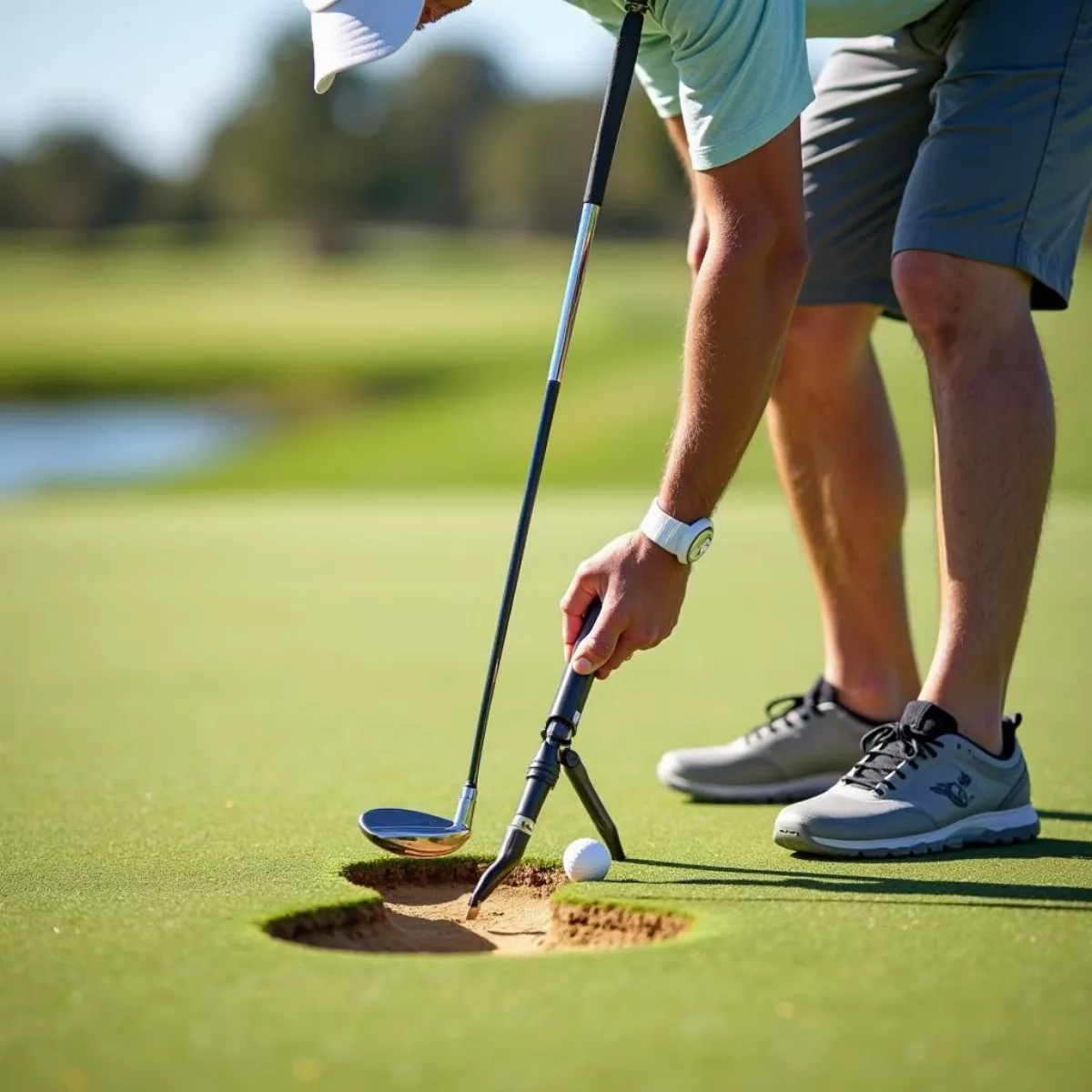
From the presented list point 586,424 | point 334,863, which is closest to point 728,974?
point 334,863

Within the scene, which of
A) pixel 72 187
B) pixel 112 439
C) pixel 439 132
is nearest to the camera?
pixel 112 439

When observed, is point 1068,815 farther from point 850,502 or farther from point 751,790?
point 850,502

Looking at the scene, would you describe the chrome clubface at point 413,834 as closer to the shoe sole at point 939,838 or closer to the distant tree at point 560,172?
the shoe sole at point 939,838

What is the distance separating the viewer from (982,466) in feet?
8.34

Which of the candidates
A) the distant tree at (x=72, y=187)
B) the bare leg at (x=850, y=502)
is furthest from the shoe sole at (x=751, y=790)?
the distant tree at (x=72, y=187)

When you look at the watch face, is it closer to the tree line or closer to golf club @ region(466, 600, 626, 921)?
golf club @ region(466, 600, 626, 921)

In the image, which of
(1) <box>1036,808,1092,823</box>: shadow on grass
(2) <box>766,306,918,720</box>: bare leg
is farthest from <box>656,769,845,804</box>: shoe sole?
(1) <box>1036,808,1092,823</box>: shadow on grass

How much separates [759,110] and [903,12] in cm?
61

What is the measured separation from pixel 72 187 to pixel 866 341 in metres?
75.9

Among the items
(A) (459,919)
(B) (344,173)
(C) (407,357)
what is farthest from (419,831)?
(B) (344,173)

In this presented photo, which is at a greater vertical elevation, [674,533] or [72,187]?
[72,187]

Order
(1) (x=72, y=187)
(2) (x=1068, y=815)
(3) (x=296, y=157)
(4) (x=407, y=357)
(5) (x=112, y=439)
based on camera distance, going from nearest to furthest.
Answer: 1. (2) (x=1068, y=815)
2. (5) (x=112, y=439)
3. (4) (x=407, y=357)
4. (3) (x=296, y=157)
5. (1) (x=72, y=187)

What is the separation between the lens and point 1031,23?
2611 mm

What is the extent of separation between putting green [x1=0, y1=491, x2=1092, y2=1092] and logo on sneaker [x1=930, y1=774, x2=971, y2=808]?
9 cm
